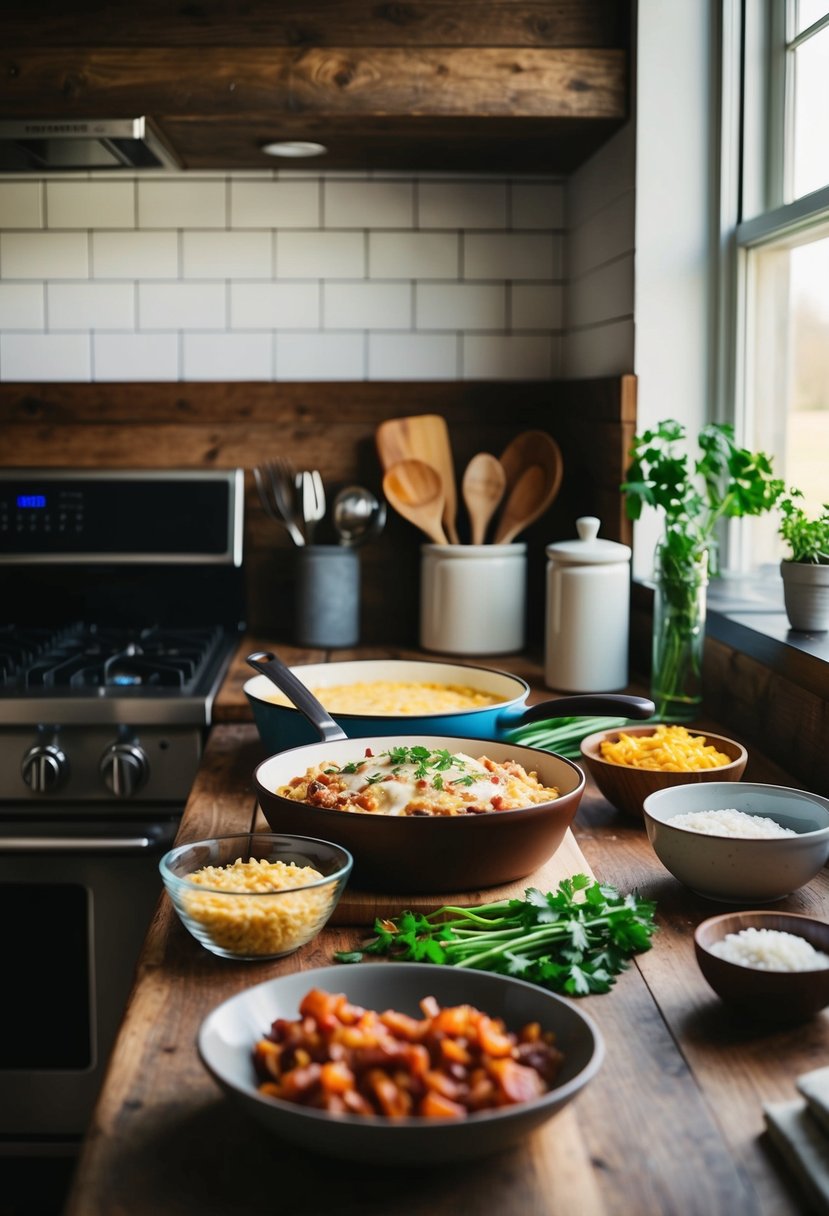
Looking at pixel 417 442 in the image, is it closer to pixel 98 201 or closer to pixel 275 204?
pixel 275 204

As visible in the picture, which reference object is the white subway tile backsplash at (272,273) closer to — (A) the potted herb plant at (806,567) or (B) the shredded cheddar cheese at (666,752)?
(A) the potted herb plant at (806,567)

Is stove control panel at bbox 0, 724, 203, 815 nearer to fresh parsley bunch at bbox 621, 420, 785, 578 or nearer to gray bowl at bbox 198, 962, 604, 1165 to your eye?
fresh parsley bunch at bbox 621, 420, 785, 578

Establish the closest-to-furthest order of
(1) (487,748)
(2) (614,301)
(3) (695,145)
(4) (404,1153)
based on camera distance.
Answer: (4) (404,1153) < (1) (487,748) < (3) (695,145) < (2) (614,301)

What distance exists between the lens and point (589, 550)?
2186 mm

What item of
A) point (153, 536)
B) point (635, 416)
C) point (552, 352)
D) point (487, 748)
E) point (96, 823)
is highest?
point (552, 352)

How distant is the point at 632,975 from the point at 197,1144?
452 mm

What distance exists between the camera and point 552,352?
287 centimetres

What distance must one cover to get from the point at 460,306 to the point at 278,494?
0.61m

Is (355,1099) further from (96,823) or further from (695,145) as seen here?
(695,145)

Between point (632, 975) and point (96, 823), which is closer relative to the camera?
point (632, 975)

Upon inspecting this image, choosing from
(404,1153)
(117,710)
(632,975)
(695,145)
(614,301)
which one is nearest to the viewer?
(404,1153)

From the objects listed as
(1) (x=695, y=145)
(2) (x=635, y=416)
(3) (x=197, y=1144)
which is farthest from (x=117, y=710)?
(1) (x=695, y=145)

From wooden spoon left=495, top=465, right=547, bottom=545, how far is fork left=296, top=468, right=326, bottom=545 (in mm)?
403

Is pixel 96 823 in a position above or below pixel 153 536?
below
